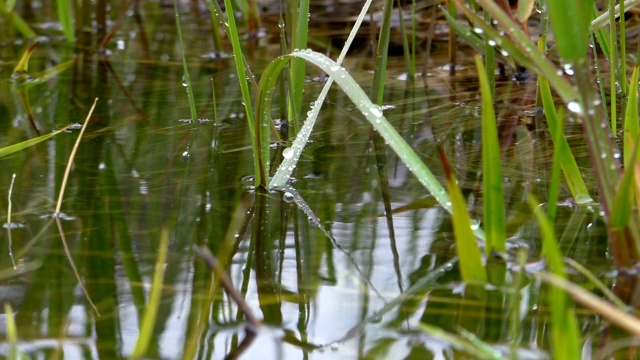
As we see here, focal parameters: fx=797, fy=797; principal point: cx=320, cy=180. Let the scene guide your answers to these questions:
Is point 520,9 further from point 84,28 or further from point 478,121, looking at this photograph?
point 84,28

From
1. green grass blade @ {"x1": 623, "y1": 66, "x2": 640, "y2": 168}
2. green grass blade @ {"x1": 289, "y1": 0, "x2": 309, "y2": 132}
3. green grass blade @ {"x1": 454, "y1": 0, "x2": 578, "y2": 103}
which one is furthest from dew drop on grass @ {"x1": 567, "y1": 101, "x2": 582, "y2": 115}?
green grass blade @ {"x1": 289, "y1": 0, "x2": 309, "y2": 132}

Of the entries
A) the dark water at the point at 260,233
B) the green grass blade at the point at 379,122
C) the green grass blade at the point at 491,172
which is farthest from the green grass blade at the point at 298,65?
the green grass blade at the point at 491,172

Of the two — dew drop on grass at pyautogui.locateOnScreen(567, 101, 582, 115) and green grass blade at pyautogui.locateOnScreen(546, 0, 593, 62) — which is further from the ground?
green grass blade at pyautogui.locateOnScreen(546, 0, 593, 62)

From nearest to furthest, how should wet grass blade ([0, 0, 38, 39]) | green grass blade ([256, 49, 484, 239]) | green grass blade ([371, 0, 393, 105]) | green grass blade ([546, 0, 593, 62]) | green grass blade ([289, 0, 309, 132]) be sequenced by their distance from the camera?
green grass blade ([546, 0, 593, 62]) < green grass blade ([256, 49, 484, 239]) < green grass blade ([289, 0, 309, 132]) < green grass blade ([371, 0, 393, 105]) < wet grass blade ([0, 0, 38, 39])

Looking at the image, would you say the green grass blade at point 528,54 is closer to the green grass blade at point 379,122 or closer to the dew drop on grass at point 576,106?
the dew drop on grass at point 576,106

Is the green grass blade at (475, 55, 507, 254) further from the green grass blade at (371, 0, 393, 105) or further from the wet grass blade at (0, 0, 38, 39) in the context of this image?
the wet grass blade at (0, 0, 38, 39)

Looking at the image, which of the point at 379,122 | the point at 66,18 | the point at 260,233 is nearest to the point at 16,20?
the point at 66,18
